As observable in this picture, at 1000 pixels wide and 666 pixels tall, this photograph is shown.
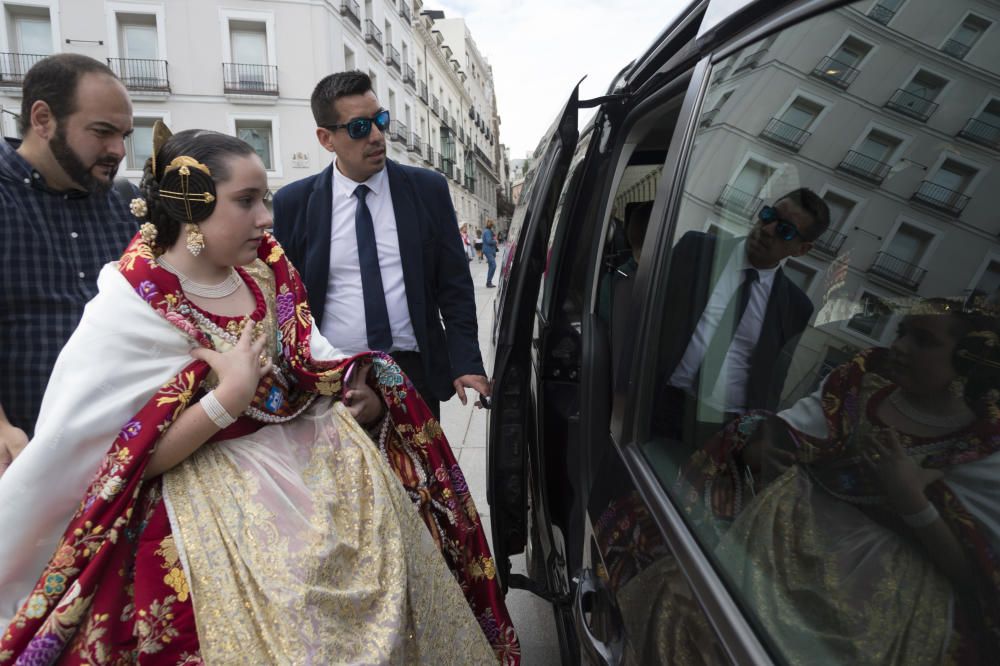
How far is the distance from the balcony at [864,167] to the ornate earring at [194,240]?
1338 mm

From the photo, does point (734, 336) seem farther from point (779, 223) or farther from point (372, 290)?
point (372, 290)

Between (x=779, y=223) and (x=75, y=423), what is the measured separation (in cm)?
A: 139

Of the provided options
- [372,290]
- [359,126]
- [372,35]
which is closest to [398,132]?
[372,35]

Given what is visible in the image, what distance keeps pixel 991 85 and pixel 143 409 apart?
4.97 ft

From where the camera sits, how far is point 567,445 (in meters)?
2.16

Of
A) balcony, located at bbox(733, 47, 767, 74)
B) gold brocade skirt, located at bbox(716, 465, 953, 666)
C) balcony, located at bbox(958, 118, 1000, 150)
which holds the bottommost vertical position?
gold brocade skirt, located at bbox(716, 465, 953, 666)

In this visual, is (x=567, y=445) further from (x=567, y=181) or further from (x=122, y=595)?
(x=122, y=595)

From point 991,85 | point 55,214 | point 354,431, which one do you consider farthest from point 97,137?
point 991,85

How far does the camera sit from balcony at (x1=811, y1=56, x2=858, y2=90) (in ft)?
2.63

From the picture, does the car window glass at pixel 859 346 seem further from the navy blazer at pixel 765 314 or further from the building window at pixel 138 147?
the building window at pixel 138 147

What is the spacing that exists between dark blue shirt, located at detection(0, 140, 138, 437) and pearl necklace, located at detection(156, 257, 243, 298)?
0.75 meters

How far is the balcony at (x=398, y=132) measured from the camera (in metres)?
27.9

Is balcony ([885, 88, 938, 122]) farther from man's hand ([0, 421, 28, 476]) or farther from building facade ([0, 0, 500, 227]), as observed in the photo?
building facade ([0, 0, 500, 227])

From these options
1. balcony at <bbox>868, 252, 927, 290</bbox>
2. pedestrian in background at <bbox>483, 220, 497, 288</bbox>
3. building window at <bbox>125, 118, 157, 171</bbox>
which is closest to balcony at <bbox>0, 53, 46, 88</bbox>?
building window at <bbox>125, 118, 157, 171</bbox>
